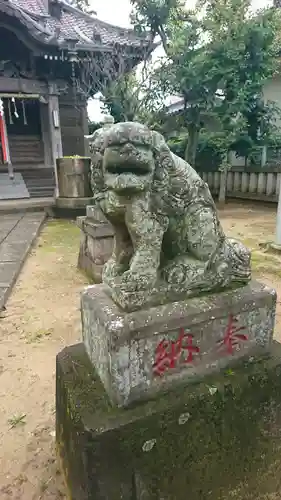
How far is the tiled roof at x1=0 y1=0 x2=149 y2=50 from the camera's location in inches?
343

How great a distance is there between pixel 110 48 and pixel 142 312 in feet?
32.8

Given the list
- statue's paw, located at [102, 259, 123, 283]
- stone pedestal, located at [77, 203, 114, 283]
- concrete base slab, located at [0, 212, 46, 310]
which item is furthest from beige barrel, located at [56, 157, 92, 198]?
statue's paw, located at [102, 259, 123, 283]

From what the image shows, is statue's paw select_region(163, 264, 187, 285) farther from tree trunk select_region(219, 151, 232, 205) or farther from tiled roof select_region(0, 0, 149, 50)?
tree trunk select_region(219, 151, 232, 205)

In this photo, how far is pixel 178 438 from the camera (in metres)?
1.44

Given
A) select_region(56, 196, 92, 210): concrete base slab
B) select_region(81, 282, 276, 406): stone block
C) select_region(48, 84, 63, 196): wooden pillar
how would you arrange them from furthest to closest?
select_region(48, 84, 63, 196): wooden pillar < select_region(56, 196, 92, 210): concrete base slab < select_region(81, 282, 276, 406): stone block

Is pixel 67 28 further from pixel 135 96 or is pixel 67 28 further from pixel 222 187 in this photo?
pixel 222 187

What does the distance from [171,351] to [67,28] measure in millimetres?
12838

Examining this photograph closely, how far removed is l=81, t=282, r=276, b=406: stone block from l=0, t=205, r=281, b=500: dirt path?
785 mm

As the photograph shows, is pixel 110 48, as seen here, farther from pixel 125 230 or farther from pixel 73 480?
pixel 73 480

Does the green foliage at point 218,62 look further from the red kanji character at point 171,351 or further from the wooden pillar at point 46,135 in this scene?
the red kanji character at point 171,351

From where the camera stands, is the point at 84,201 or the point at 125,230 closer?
the point at 125,230

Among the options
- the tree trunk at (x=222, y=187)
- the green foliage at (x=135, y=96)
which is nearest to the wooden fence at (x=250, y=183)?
the tree trunk at (x=222, y=187)

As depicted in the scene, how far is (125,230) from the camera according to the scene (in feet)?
4.97

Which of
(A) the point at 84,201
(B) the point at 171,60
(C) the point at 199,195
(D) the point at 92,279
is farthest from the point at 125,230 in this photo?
(B) the point at 171,60
